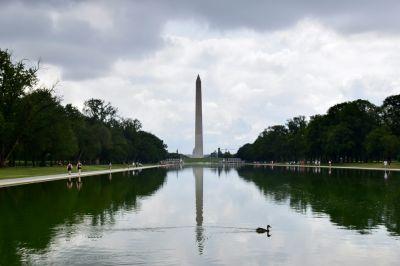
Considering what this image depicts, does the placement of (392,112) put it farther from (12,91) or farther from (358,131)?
(12,91)

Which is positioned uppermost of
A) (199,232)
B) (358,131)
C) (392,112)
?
(392,112)

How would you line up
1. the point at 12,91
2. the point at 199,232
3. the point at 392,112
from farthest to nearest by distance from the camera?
the point at 392,112
the point at 12,91
the point at 199,232

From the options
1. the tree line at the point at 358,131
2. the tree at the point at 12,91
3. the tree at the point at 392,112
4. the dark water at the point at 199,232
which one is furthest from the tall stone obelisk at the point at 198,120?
the dark water at the point at 199,232

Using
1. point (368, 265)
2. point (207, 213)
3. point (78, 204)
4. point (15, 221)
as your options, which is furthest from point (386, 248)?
point (78, 204)

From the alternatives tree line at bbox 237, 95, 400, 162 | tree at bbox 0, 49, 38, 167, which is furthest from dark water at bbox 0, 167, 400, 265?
tree line at bbox 237, 95, 400, 162

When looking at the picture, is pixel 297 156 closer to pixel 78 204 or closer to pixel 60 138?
pixel 60 138

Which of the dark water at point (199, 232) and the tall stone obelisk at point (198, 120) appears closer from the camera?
the dark water at point (199, 232)

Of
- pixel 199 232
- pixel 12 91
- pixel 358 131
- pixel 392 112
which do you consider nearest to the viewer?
pixel 199 232

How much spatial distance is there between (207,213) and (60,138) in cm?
6617

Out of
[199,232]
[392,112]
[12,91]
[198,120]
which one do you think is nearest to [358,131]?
[392,112]

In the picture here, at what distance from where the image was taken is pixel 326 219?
20812 mm

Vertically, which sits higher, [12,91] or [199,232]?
[12,91]

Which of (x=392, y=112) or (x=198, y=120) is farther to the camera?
(x=198, y=120)

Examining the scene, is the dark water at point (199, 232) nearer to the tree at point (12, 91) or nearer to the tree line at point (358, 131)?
the tree at point (12, 91)
